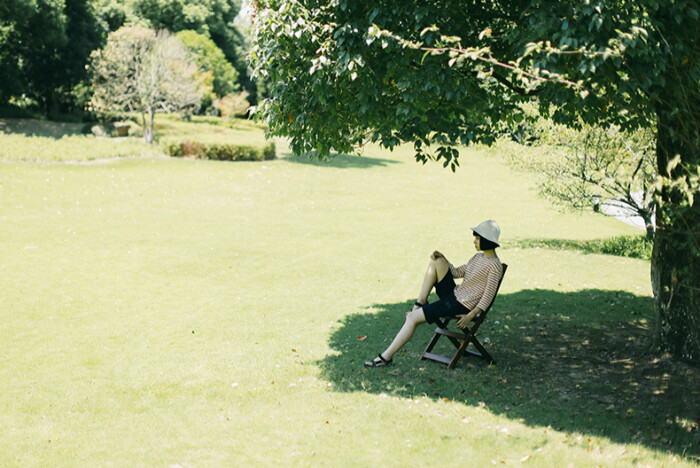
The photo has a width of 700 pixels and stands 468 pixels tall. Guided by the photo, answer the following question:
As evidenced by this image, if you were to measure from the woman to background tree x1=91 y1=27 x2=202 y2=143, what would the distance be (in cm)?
2975

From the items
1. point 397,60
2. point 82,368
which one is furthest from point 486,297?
point 82,368

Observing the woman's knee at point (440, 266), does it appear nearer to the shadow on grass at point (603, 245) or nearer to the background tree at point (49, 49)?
the shadow on grass at point (603, 245)

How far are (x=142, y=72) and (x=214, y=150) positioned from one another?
6.44 meters

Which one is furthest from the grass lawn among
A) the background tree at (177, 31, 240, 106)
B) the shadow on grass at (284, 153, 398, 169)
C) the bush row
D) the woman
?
the background tree at (177, 31, 240, 106)

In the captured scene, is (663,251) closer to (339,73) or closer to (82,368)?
(339,73)

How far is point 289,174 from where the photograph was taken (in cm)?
3048

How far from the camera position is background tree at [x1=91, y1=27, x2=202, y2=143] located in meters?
34.1

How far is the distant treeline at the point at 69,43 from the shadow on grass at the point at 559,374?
3550cm

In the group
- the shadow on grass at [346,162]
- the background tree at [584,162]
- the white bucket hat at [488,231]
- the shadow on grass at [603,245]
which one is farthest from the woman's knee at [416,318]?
the shadow on grass at [346,162]

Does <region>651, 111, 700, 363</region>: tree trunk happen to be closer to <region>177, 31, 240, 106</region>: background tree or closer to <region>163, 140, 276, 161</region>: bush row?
<region>163, 140, 276, 161</region>: bush row

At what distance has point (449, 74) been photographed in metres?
6.41

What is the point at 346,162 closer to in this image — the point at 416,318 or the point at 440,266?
the point at 440,266

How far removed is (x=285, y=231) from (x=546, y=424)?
1317 centimetres

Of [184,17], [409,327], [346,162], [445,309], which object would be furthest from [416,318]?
[184,17]
